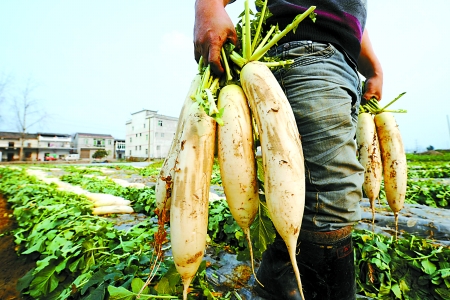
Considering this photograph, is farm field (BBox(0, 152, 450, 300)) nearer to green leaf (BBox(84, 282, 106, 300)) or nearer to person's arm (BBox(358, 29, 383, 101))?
green leaf (BBox(84, 282, 106, 300))

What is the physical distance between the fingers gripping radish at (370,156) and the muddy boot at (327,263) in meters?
0.71

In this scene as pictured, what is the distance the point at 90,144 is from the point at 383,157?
60.0 metres

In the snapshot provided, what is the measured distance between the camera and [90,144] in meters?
53.5

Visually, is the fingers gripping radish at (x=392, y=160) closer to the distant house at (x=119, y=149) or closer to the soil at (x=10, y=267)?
the soil at (x=10, y=267)

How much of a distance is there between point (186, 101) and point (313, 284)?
1101mm

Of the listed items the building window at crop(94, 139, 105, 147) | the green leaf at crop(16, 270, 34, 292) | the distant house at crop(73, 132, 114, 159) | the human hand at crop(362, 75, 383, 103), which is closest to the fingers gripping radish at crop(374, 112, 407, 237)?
the human hand at crop(362, 75, 383, 103)

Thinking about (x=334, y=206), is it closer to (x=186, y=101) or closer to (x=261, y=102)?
(x=261, y=102)

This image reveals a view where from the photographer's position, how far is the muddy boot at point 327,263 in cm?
113

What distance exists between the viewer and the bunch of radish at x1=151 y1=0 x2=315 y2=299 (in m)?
0.95

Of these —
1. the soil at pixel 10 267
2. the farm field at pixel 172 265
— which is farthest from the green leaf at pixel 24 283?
the soil at pixel 10 267

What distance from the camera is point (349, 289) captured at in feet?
3.89

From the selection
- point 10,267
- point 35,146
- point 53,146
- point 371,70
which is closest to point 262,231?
point 371,70

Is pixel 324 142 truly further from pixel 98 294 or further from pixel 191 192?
pixel 98 294

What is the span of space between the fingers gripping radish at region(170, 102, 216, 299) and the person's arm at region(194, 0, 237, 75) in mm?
214
